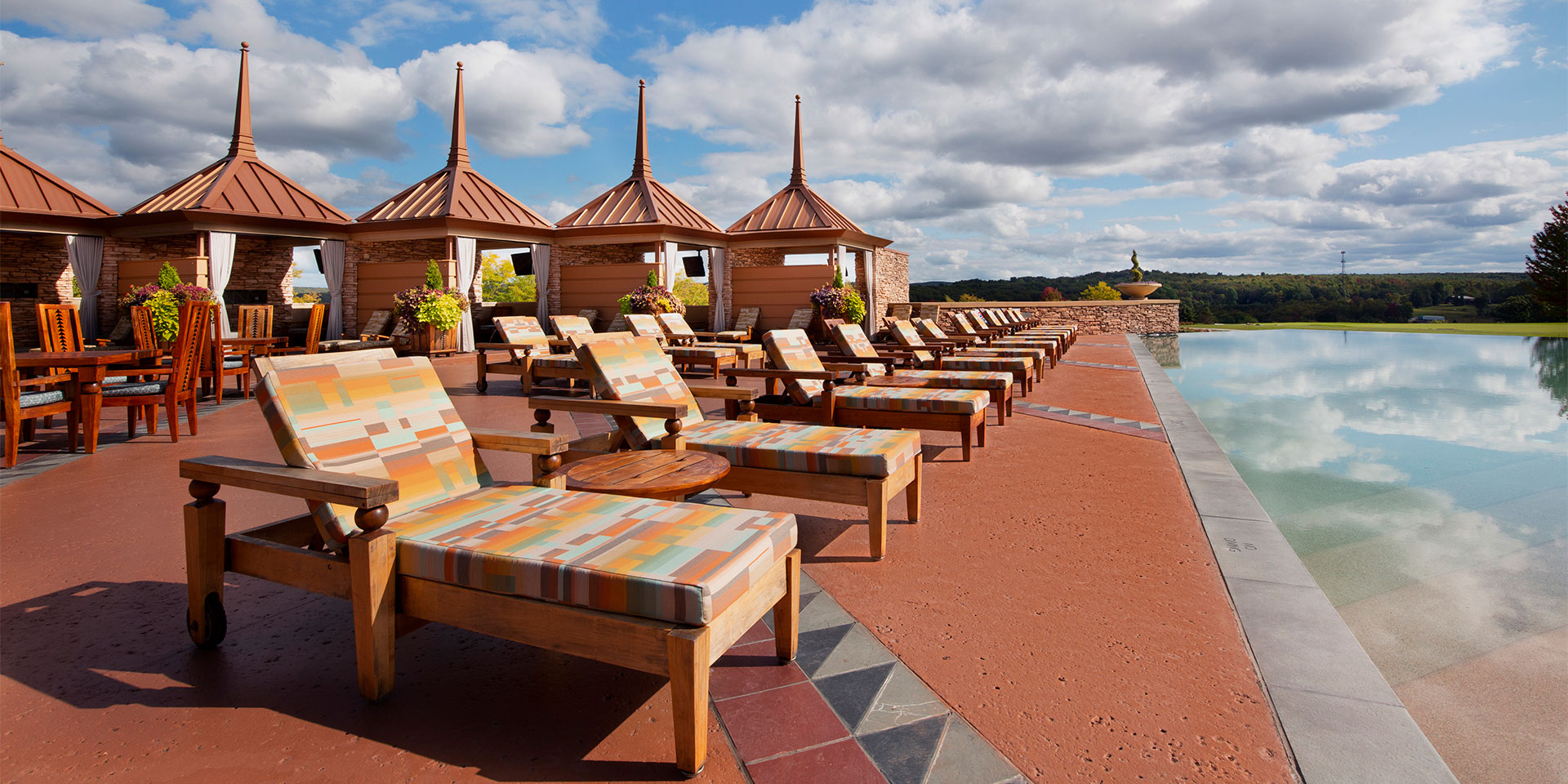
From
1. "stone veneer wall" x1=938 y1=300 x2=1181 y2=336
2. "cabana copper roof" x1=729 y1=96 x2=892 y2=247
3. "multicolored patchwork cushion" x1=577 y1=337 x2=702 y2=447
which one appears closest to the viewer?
"multicolored patchwork cushion" x1=577 y1=337 x2=702 y2=447

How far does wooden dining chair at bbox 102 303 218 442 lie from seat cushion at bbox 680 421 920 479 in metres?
4.16

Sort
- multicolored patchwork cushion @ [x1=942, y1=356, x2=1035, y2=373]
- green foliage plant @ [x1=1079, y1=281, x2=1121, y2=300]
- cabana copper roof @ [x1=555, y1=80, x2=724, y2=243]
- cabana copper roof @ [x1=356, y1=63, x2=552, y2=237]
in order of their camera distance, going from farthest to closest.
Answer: green foliage plant @ [x1=1079, y1=281, x2=1121, y2=300] < cabana copper roof @ [x1=555, y1=80, x2=724, y2=243] < cabana copper roof @ [x1=356, y1=63, x2=552, y2=237] < multicolored patchwork cushion @ [x1=942, y1=356, x2=1035, y2=373]

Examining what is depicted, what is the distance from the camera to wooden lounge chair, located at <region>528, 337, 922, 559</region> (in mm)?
2912

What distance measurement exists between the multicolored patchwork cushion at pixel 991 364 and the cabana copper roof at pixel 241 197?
1509cm

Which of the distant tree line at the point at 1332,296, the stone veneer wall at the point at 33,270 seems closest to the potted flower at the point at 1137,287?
the distant tree line at the point at 1332,296

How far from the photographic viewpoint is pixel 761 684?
192cm

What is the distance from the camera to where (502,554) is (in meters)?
1.70

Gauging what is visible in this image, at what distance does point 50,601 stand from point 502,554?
194cm

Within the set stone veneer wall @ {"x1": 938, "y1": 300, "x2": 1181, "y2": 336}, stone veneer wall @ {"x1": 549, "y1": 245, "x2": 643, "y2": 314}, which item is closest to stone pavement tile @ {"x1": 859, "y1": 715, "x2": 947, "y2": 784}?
stone veneer wall @ {"x1": 549, "y1": 245, "x2": 643, "y2": 314}

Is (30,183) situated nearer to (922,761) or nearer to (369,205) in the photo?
(369,205)

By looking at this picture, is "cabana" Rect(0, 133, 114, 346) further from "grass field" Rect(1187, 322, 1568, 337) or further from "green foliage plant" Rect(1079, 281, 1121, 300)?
"grass field" Rect(1187, 322, 1568, 337)

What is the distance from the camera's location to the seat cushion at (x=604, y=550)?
5.08ft

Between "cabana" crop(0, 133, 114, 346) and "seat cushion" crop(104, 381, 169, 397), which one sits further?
"cabana" crop(0, 133, 114, 346)

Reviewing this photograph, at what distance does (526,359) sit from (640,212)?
10642 millimetres
